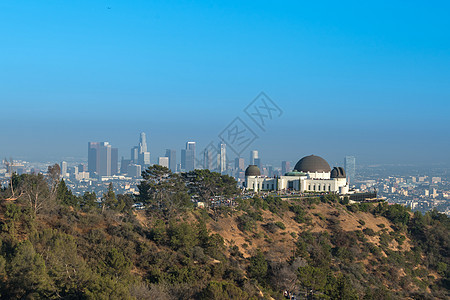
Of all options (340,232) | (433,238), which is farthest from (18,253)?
(433,238)

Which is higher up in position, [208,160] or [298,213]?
[208,160]

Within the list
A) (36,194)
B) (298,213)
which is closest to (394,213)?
(298,213)

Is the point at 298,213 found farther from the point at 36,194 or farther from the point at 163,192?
the point at 36,194

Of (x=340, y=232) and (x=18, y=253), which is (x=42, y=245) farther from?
(x=340, y=232)

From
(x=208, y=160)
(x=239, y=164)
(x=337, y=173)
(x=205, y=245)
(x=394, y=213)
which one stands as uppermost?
(x=208, y=160)

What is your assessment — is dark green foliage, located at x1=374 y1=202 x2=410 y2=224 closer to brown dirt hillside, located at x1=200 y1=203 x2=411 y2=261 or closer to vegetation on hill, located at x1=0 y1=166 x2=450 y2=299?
vegetation on hill, located at x1=0 y1=166 x2=450 y2=299

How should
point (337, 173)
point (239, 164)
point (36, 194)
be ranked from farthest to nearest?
1. point (239, 164)
2. point (337, 173)
3. point (36, 194)
